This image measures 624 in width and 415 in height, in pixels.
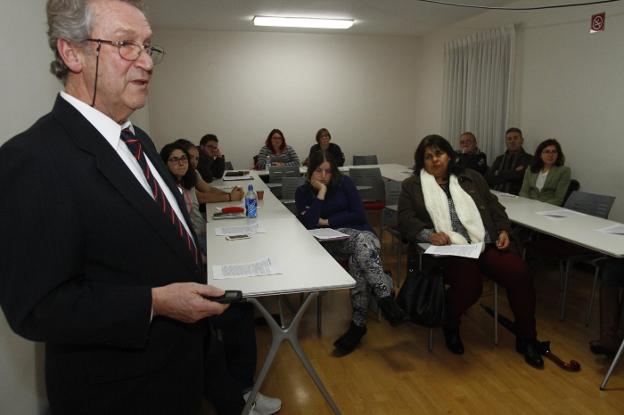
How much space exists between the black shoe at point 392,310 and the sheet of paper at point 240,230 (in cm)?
90

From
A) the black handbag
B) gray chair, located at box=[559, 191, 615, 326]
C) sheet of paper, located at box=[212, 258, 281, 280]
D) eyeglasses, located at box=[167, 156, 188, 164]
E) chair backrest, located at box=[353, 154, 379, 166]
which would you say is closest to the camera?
sheet of paper, located at box=[212, 258, 281, 280]

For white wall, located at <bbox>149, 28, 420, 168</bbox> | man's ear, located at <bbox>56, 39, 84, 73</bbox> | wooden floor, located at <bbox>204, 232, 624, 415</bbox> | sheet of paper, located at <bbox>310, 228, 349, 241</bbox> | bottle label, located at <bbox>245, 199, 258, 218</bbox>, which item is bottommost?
wooden floor, located at <bbox>204, 232, 624, 415</bbox>

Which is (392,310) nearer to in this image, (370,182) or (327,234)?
(327,234)

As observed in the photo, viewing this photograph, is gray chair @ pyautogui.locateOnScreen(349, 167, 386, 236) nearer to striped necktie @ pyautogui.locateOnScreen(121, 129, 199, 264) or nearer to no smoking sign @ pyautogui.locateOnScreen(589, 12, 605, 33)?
no smoking sign @ pyautogui.locateOnScreen(589, 12, 605, 33)

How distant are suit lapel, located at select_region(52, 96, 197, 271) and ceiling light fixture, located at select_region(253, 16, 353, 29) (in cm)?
625

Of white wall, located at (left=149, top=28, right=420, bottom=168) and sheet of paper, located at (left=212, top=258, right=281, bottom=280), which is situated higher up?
white wall, located at (left=149, top=28, right=420, bottom=168)

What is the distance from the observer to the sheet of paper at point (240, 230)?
111 inches

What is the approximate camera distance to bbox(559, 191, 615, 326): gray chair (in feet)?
10.7

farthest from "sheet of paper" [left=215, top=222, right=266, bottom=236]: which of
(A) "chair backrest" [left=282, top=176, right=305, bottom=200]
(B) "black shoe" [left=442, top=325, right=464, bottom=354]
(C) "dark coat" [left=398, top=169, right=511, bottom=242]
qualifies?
(A) "chair backrest" [left=282, top=176, right=305, bottom=200]

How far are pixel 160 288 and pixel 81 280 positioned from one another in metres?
0.15

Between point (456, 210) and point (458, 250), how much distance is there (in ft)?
1.27

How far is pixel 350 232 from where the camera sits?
10.9 feet

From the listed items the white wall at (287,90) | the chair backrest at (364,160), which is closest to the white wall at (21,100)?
the white wall at (287,90)

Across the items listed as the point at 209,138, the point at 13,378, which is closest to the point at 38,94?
the point at 13,378
